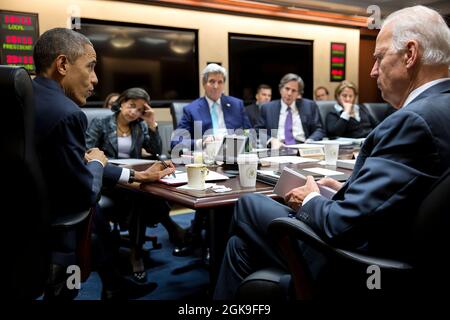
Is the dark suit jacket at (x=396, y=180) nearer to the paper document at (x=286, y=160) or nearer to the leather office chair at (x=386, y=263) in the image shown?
the leather office chair at (x=386, y=263)

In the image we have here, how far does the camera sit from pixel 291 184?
170cm

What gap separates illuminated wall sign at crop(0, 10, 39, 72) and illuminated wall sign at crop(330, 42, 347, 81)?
4.45 meters

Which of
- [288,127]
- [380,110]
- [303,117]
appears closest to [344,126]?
[303,117]

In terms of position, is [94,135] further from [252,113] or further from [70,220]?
[252,113]

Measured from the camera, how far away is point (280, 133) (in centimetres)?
398

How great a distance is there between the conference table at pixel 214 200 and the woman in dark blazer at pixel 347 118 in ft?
7.00

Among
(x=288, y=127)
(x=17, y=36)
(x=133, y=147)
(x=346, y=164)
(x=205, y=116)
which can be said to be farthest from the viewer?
(x=17, y=36)

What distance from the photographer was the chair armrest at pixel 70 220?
56.9 inches

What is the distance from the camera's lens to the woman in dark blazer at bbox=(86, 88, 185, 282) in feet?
9.43

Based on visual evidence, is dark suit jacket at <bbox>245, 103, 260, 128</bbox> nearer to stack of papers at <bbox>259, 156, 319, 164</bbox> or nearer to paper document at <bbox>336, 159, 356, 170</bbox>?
stack of papers at <bbox>259, 156, 319, 164</bbox>

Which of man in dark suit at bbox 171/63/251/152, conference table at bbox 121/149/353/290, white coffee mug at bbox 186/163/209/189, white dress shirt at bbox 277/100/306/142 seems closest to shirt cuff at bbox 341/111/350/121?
white dress shirt at bbox 277/100/306/142

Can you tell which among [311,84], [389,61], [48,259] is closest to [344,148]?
[389,61]

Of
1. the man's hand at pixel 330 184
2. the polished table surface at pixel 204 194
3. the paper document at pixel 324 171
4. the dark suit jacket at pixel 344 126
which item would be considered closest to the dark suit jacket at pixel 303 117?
the dark suit jacket at pixel 344 126

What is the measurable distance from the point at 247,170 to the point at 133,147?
154 centimetres
